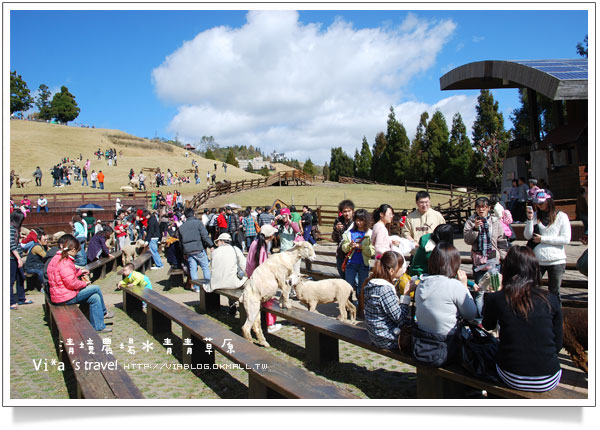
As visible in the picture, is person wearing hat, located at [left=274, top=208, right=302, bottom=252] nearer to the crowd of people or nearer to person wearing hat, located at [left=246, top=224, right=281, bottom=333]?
the crowd of people

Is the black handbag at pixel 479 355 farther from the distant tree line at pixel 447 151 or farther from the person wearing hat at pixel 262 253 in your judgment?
the distant tree line at pixel 447 151

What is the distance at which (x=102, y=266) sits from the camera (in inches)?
440

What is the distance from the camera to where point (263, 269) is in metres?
5.29

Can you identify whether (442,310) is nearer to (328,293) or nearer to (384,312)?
(384,312)

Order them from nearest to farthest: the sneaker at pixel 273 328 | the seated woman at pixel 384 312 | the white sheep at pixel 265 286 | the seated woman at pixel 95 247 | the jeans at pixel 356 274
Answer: the seated woman at pixel 384 312
the white sheep at pixel 265 286
the sneaker at pixel 273 328
the jeans at pixel 356 274
the seated woman at pixel 95 247

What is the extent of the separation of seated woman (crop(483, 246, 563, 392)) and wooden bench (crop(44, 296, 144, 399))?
9.02ft

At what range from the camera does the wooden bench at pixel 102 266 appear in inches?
397

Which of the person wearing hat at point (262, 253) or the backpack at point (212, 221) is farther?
the backpack at point (212, 221)

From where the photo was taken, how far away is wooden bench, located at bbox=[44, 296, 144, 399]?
338cm

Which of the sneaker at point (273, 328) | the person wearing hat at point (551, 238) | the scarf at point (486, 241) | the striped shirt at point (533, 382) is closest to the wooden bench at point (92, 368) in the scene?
the sneaker at point (273, 328)

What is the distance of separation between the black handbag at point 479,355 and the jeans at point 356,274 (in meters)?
2.81

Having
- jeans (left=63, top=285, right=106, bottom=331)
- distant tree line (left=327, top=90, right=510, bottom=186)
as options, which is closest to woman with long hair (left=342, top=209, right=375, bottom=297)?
jeans (left=63, top=285, right=106, bottom=331)
